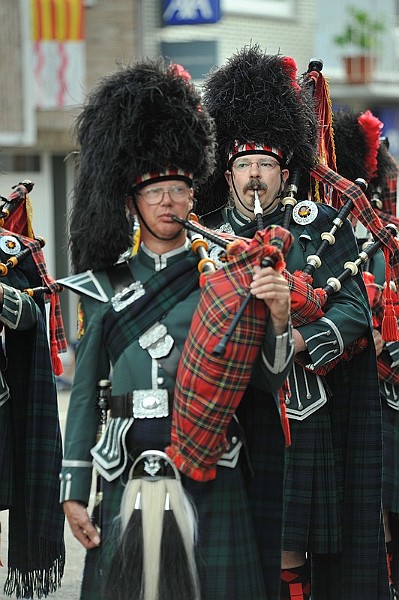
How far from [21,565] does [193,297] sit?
7.84 feet

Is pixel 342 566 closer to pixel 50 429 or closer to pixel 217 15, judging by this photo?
pixel 50 429

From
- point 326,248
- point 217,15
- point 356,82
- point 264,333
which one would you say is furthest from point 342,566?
point 356,82

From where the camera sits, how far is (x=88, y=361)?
13.5 ft

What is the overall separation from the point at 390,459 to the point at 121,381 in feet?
8.55

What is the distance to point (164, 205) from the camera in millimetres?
4156

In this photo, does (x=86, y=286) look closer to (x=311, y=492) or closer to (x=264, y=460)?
(x=264, y=460)

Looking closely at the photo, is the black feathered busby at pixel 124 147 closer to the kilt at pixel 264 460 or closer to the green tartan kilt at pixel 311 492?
the kilt at pixel 264 460

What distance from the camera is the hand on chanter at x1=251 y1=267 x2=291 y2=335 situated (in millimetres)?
3926

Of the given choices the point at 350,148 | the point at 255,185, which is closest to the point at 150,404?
the point at 255,185

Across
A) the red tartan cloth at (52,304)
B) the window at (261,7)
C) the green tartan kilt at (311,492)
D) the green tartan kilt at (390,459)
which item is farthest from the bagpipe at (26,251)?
the window at (261,7)

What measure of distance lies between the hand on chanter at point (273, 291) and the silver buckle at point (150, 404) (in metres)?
0.38

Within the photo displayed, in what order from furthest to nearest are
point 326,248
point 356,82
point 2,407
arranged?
point 356,82
point 2,407
point 326,248

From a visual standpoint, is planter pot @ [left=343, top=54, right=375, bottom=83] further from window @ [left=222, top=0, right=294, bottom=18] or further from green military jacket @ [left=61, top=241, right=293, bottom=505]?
green military jacket @ [left=61, top=241, right=293, bottom=505]

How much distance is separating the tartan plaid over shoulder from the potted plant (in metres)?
17.0
